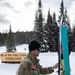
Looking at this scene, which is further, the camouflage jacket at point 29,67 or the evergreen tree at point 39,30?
the evergreen tree at point 39,30

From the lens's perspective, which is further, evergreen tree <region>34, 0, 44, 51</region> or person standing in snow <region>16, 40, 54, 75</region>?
evergreen tree <region>34, 0, 44, 51</region>

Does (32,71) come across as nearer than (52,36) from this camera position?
Yes

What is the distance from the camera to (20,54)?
21266mm

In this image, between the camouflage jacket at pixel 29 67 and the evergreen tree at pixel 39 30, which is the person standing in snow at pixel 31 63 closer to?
the camouflage jacket at pixel 29 67

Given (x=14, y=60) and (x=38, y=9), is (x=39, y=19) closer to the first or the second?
(x=38, y=9)

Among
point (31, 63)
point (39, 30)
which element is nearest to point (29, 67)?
point (31, 63)

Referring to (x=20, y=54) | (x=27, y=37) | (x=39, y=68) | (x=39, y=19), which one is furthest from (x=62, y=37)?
(x=27, y=37)

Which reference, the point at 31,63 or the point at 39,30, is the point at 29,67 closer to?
the point at 31,63

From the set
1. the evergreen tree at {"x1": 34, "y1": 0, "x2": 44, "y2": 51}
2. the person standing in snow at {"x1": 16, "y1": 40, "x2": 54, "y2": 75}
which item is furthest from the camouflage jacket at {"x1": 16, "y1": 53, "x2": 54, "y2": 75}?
the evergreen tree at {"x1": 34, "y1": 0, "x2": 44, "y2": 51}

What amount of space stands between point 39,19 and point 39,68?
2041 inches

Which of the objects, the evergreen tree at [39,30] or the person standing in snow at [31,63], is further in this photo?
the evergreen tree at [39,30]

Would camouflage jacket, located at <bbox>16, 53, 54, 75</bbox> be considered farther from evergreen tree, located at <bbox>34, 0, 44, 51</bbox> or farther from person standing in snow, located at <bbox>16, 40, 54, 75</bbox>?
evergreen tree, located at <bbox>34, 0, 44, 51</bbox>

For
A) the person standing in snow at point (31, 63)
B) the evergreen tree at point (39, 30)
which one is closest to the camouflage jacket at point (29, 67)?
the person standing in snow at point (31, 63)

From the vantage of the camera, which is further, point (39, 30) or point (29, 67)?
point (39, 30)
